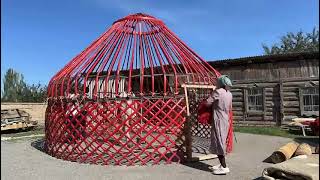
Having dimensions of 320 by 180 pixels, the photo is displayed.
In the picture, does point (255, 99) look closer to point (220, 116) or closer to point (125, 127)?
point (125, 127)

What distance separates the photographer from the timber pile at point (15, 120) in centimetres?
1423

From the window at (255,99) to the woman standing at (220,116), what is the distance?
9543mm

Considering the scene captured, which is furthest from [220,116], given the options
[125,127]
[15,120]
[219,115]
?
[15,120]

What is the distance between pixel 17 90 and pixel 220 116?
25.5 meters

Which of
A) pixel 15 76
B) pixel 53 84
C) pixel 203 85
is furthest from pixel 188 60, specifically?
pixel 15 76

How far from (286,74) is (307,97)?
1082 millimetres

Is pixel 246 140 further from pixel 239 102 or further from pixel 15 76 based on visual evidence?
pixel 15 76

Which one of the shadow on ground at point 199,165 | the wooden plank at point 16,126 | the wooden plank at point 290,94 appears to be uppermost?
the wooden plank at point 290,94

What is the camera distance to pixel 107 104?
6543 millimetres

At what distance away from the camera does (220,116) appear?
18.1ft

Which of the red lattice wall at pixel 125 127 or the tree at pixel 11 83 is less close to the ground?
the tree at pixel 11 83

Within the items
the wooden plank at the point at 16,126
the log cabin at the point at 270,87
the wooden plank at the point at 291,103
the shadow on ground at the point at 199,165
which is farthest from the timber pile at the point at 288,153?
the wooden plank at the point at 16,126

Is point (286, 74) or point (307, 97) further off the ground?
point (286, 74)

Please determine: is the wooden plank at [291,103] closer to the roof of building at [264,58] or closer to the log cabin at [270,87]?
the log cabin at [270,87]
